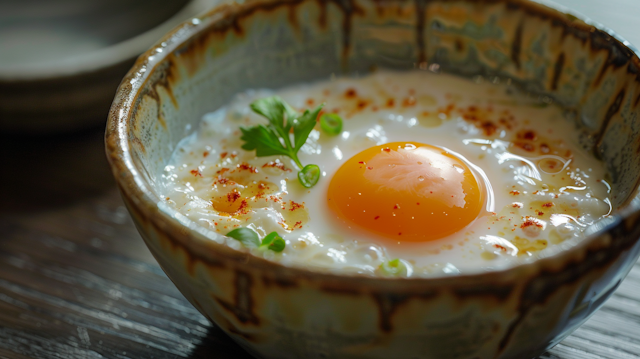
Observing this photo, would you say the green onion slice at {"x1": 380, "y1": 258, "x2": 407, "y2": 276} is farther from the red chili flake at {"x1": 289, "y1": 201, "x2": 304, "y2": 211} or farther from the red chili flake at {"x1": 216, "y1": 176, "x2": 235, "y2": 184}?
the red chili flake at {"x1": 216, "y1": 176, "x2": 235, "y2": 184}

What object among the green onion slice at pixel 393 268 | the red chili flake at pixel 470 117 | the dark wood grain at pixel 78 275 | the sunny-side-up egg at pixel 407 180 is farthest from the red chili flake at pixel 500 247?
the dark wood grain at pixel 78 275

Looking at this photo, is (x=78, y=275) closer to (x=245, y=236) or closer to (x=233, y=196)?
(x=233, y=196)

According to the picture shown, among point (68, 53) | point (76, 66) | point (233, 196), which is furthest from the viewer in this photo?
point (68, 53)

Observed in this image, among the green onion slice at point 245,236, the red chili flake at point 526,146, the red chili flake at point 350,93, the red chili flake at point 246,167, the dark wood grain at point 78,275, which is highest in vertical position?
the red chili flake at point 526,146

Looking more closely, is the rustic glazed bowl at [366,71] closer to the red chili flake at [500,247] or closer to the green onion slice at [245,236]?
the green onion slice at [245,236]

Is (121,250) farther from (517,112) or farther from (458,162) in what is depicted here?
(517,112)

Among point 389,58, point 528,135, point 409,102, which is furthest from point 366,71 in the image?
point 528,135
